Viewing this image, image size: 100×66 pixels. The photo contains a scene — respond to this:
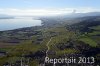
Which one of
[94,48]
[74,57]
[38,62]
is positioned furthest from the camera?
[94,48]

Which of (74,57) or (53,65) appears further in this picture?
(74,57)

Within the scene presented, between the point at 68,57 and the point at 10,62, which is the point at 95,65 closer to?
the point at 68,57

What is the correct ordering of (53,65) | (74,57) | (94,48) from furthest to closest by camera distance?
1. (94,48)
2. (74,57)
3. (53,65)

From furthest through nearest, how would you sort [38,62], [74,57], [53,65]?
[74,57] < [38,62] < [53,65]

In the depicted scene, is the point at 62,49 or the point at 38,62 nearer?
the point at 38,62

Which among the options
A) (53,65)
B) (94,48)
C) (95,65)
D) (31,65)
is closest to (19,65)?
(31,65)

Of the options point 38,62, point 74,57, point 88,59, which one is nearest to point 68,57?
point 74,57

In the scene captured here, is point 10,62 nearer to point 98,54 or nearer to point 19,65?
point 19,65

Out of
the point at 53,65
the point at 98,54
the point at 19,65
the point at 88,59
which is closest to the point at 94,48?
the point at 98,54
